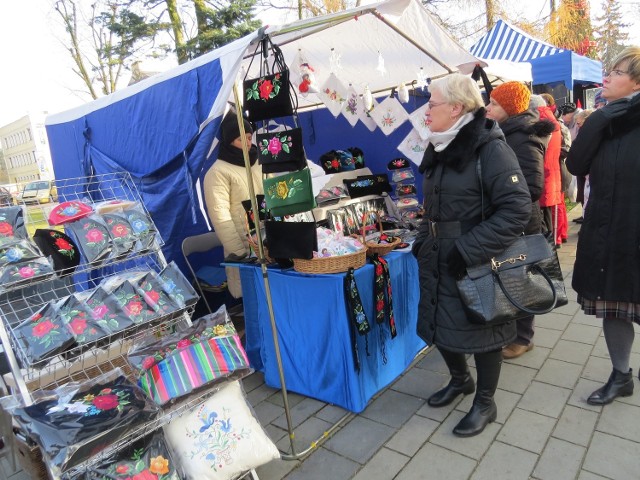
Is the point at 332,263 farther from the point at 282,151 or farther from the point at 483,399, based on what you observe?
the point at 483,399

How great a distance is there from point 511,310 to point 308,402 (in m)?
1.43

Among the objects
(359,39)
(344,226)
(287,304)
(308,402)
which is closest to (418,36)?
(359,39)

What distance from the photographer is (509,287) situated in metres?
2.01

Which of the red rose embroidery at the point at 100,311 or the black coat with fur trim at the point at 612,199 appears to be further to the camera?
the black coat with fur trim at the point at 612,199

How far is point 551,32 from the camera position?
1213cm

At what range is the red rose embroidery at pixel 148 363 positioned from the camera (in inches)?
71.6

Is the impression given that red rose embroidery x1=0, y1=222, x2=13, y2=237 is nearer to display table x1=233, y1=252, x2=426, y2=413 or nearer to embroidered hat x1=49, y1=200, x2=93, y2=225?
embroidered hat x1=49, y1=200, x2=93, y2=225

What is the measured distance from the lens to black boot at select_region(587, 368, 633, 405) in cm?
241

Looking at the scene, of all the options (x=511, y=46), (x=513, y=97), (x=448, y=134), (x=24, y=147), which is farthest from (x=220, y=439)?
(x=24, y=147)

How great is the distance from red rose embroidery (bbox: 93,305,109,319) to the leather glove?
154 centimetres

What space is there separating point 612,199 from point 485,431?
1.35 metres

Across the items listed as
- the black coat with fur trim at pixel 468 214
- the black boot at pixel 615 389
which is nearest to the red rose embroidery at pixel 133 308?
the black coat with fur trim at pixel 468 214

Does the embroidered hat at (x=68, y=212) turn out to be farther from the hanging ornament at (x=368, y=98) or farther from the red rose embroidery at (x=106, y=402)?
the hanging ornament at (x=368, y=98)

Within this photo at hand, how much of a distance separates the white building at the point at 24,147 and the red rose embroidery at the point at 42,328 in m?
43.7
